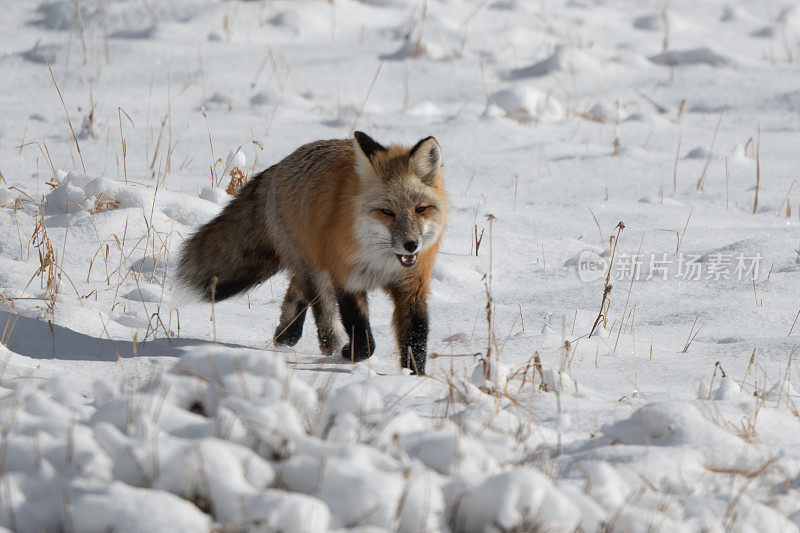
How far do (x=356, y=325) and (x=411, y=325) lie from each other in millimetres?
322

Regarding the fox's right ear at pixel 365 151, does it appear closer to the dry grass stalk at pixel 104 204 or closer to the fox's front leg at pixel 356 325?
the fox's front leg at pixel 356 325

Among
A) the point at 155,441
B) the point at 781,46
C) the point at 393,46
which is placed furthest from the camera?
the point at 781,46

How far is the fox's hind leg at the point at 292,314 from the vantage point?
5.20 meters

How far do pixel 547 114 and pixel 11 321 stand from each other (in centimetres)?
713

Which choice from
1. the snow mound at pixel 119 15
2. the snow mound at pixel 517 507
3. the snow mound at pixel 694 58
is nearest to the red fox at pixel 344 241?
the snow mound at pixel 517 507

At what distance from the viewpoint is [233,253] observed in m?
5.39

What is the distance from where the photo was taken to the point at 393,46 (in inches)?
458

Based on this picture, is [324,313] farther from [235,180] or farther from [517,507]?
[517,507]

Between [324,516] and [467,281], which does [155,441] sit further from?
[467,281]

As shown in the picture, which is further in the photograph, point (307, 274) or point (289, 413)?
point (307, 274)

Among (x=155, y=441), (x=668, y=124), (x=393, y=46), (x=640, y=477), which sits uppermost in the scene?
(x=393, y=46)

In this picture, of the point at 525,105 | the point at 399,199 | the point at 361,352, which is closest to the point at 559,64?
the point at 525,105

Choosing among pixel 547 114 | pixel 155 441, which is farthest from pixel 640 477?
pixel 547 114

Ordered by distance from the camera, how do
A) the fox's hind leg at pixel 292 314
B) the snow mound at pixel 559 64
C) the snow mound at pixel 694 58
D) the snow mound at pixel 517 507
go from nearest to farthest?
1. the snow mound at pixel 517 507
2. the fox's hind leg at pixel 292 314
3. the snow mound at pixel 559 64
4. the snow mound at pixel 694 58
